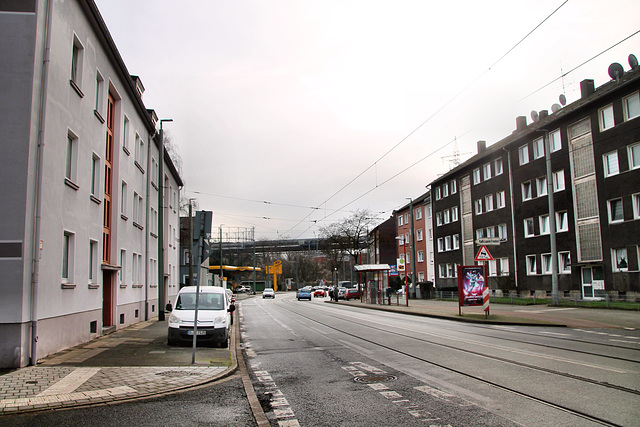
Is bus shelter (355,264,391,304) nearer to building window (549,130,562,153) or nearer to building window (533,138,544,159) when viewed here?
building window (533,138,544,159)

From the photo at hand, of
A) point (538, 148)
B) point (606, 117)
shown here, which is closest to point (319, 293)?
point (538, 148)

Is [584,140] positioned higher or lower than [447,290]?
higher

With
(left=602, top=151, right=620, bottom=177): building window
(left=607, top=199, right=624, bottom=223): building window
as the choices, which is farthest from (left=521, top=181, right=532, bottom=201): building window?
(left=607, top=199, right=624, bottom=223): building window

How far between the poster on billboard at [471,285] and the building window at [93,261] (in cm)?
1524

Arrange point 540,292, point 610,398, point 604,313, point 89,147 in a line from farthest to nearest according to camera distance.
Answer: point 540,292 → point 604,313 → point 89,147 → point 610,398

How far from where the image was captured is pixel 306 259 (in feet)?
386

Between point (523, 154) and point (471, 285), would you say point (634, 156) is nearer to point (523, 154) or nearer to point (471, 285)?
point (523, 154)

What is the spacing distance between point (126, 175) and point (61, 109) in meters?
8.87

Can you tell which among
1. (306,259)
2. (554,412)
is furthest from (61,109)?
(306,259)

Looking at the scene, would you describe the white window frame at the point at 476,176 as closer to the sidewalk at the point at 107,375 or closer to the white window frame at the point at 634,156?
the white window frame at the point at 634,156

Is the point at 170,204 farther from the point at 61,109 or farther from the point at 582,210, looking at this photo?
the point at 582,210

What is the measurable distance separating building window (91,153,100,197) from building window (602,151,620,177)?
2647cm

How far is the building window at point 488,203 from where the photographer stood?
44.5 m

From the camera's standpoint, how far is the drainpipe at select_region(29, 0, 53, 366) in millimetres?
10930
